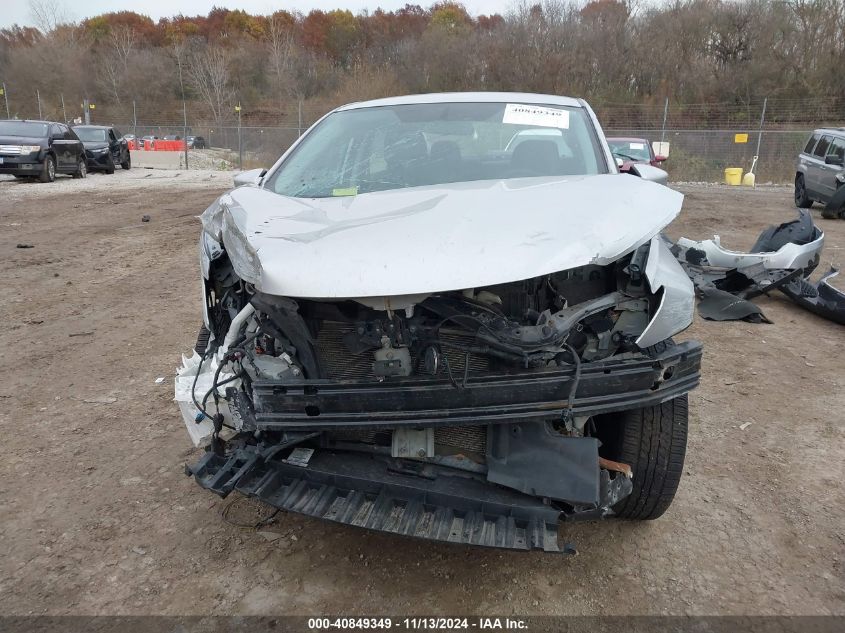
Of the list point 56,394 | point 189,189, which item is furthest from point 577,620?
point 189,189

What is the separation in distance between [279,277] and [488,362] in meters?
0.77

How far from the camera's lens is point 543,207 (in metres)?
2.29

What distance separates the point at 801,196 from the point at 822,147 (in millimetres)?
1406

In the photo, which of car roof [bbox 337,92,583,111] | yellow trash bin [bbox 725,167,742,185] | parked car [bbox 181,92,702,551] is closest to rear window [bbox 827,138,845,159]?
yellow trash bin [bbox 725,167,742,185]

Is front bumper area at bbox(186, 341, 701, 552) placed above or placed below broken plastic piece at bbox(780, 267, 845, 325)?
above

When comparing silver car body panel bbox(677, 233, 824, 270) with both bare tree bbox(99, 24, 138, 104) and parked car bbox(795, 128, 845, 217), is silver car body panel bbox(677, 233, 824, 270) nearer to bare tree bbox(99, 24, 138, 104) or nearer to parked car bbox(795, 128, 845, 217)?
parked car bbox(795, 128, 845, 217)

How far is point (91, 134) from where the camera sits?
763 inches

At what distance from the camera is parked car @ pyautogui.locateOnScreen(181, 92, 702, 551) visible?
2.00 metres

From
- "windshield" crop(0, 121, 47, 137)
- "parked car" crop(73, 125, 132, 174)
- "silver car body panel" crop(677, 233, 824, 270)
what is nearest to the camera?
"silver car body panel" crop(677, 233, 824, 270)

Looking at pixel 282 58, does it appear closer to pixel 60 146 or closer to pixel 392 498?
pixel 60 146

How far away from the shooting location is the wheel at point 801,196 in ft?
43.4

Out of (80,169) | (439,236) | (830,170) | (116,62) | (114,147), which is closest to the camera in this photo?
(439,236)

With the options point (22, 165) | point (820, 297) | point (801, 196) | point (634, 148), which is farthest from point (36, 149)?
point (801, 196)

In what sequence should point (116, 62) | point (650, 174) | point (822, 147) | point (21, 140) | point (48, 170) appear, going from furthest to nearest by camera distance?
point (116, 62) < point (48, 170) < point (21, 140) < point (822, 147) < point (650, 174)
